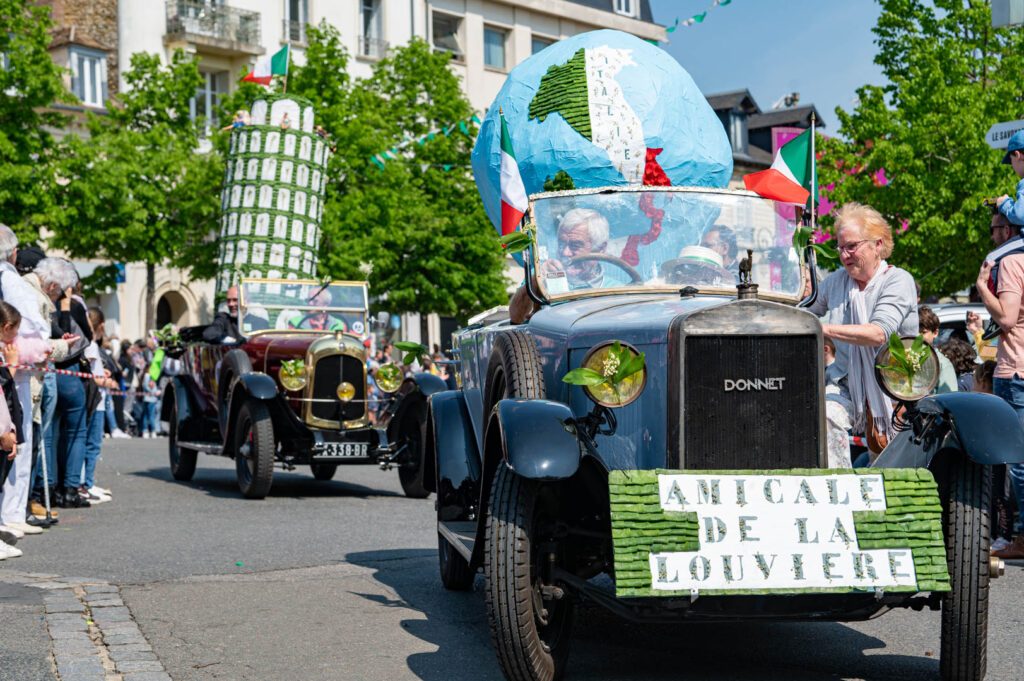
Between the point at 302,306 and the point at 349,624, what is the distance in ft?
26.9

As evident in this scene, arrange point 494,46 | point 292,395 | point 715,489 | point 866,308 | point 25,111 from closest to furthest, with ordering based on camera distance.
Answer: point 715,489 → point 866,308 → point 292,395 → point 25,111 → point 494,46

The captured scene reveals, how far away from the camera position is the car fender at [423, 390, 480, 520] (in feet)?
22.1

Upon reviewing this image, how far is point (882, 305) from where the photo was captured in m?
6.10

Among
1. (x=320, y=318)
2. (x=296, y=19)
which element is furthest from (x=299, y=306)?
(x=296, y=19)

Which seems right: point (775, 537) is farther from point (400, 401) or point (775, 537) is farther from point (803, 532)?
point (400, 401)

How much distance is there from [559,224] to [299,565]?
2842 mm

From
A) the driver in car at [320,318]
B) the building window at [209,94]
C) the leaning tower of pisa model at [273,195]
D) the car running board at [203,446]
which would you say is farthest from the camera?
the building window at [209,94]

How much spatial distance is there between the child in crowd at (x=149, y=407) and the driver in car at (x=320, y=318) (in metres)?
11.6

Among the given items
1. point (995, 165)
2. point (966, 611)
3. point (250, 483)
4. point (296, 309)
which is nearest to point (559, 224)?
point (966, 611)

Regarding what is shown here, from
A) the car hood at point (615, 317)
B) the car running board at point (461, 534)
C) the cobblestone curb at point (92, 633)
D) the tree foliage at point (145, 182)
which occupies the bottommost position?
the cobblestone curb at point (92, 633)

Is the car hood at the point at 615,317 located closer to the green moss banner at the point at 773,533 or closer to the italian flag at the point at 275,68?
the green moss banner at the point at 773,533

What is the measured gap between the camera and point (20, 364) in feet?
29.6

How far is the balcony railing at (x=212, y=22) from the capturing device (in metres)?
39.2

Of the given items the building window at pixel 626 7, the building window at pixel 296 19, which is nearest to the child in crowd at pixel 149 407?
the building window at pixel 296 19
